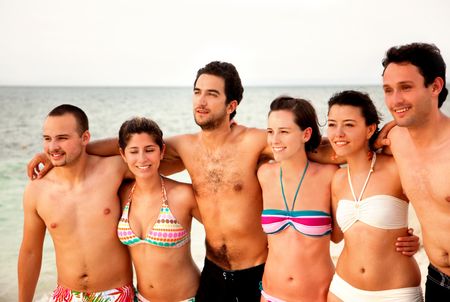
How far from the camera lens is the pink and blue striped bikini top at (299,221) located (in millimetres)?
3568

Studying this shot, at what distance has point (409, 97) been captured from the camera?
3158 mm

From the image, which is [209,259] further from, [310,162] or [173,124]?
[173,124]

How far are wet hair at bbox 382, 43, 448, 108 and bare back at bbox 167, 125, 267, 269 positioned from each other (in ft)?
4.47

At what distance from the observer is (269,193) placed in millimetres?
3848

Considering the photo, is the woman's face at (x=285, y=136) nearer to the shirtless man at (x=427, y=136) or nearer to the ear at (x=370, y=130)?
the ear at (x=370, y=130)

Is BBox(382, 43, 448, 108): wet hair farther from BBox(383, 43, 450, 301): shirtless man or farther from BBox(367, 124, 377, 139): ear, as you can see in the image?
BBox(367, 124, 377, 139): ear

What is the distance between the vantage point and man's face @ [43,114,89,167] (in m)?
3.95

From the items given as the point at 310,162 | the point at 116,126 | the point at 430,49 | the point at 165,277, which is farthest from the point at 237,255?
the point at 116,126

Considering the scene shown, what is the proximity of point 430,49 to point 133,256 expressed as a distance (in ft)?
9.29

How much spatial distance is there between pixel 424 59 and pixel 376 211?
1.09 m

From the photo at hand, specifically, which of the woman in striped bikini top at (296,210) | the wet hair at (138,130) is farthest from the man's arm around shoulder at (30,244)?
the woman in striped bikini top at (296,210)

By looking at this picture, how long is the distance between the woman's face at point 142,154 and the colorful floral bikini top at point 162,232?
12.2 inches

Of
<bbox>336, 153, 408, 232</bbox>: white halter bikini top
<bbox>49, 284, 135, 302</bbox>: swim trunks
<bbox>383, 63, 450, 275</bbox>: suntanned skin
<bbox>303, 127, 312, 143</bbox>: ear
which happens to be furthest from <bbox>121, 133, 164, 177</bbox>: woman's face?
<bbox>383, 63, 450, 275</bbox>: suntanned skin

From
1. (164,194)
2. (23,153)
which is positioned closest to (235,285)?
(164,194)
